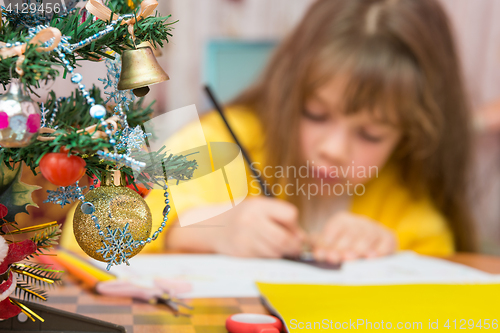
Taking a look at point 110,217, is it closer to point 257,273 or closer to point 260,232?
point 257,273

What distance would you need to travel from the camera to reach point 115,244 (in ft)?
0.74

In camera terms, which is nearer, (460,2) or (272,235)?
(272,235)

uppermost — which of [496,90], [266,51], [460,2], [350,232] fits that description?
[460,2]

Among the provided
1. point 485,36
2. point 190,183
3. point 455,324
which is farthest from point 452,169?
point 190,183

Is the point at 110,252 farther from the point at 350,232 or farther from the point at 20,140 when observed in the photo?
the point at 350,232

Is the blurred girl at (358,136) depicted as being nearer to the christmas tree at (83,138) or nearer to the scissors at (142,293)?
the scissors at (142,293)

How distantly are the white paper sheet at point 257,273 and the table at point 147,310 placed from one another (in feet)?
0.09

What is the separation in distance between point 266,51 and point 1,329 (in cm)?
86

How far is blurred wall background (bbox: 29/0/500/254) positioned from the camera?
37.1 inches

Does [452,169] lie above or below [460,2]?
below

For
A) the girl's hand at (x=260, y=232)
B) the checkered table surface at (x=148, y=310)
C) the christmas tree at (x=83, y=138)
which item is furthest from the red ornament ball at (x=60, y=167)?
the girl's hand at (x=260, y=232)

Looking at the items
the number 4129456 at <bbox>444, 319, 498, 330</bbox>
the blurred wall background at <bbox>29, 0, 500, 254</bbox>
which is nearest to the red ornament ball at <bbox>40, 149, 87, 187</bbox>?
the number 4129456 at <bbox>444, 319, 498, 330</bbox>

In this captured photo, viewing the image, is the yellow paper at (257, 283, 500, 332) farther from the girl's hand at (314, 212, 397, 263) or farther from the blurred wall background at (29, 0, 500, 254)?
the blurred wall background at (29, 0, 500, 254)

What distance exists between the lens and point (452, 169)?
0.88 m
